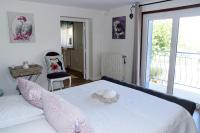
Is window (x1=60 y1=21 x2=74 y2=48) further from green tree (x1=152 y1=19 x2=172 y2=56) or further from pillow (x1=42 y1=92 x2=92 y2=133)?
pillow (x1=42 y1=92 x2=92 y2=133)

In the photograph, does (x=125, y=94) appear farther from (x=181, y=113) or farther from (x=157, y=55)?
(x=157, y=55)

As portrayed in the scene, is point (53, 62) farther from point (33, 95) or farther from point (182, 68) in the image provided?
point (182, 68)

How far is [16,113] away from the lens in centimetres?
146

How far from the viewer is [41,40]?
3926 mm

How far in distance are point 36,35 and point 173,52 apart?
316 centimetres

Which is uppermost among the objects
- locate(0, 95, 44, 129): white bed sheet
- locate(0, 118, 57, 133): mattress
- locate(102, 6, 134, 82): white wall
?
locate(102, 6, 134, 82): white wall

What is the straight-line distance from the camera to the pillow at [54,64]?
12.7ft

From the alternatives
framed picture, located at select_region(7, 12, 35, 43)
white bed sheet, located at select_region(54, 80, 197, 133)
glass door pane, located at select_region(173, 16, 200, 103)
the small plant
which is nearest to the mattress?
white bed sheet, located at select_region(54, 80, 197, 133)

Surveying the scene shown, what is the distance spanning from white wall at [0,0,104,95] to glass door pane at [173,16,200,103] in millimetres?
2639

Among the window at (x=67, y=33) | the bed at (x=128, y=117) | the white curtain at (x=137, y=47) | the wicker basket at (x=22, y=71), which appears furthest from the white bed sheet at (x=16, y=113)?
the window at (x=67, y=33)

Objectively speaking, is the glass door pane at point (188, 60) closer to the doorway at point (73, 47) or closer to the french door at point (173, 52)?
the french door at point (173, 52)

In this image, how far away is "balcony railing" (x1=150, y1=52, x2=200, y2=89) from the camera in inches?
130

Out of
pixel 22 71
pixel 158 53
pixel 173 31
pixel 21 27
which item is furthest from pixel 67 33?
pixel 173 31

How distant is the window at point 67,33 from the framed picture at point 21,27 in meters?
2.60
